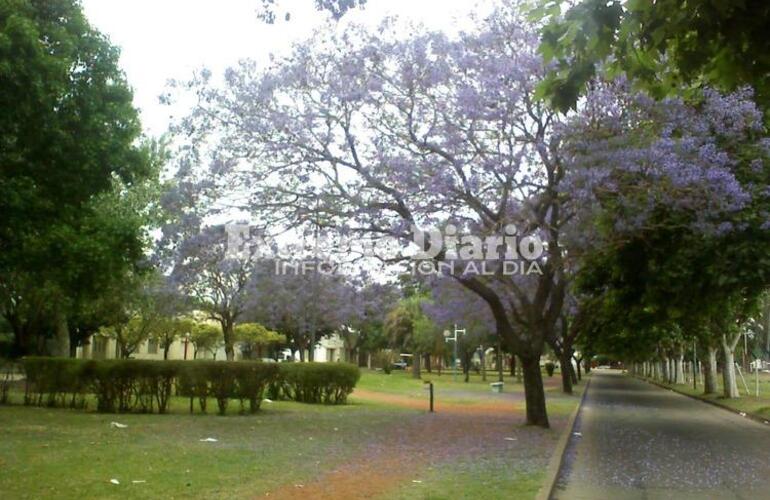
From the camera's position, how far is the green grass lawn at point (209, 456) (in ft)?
28.7

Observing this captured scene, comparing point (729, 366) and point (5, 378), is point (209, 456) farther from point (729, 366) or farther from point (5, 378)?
point (729, 366)

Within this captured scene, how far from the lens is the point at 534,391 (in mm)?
17984

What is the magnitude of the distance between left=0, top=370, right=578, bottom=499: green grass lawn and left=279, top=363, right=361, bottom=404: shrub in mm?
5817

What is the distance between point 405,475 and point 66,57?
10.1 meters

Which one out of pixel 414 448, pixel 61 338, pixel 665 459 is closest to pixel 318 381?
pixel 61 338

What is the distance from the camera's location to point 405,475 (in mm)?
10289

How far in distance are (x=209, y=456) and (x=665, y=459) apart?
8.12 meters

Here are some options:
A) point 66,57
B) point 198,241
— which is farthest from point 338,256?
point 66,57

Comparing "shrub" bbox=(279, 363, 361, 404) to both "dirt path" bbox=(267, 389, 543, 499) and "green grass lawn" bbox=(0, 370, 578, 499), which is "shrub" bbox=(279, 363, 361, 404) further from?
"green grass lawn" bbox=(0, 370, 578, 499)

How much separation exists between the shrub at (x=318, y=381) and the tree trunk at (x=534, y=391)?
8.53 meters

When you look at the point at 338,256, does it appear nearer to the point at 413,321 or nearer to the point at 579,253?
the point at 579,253

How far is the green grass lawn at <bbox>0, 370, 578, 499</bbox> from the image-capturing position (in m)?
8.74

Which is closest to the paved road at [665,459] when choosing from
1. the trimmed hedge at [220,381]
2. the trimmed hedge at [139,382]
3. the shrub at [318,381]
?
the shrub at [318,381]

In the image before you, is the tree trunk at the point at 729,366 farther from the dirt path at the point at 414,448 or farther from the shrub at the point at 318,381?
the shrub at the point at 318,381
